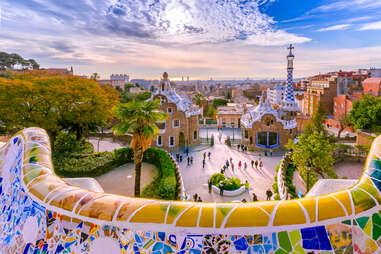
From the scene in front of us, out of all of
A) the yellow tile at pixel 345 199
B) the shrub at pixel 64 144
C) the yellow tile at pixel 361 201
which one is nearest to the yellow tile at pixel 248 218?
the yellow tile at pixel 345 199

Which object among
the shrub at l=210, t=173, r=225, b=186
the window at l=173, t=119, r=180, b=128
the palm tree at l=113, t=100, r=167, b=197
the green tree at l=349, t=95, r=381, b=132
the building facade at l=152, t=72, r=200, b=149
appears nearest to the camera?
the palm tree at l=113, t=100, r=167, b=197

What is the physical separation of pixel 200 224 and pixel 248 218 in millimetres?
764

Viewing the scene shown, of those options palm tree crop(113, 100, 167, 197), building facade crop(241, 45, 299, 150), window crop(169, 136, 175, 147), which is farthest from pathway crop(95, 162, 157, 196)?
building facade crop(241, 45, 299, 150)

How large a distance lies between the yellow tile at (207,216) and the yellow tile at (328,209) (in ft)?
5.67

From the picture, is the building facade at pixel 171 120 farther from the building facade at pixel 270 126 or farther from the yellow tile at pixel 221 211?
the yellow tile at pixel 221 211

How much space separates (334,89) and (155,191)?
5320 centimetres

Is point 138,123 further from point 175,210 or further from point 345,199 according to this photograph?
point 345,199

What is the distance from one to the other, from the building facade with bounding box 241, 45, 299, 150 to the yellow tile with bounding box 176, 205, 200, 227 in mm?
30992

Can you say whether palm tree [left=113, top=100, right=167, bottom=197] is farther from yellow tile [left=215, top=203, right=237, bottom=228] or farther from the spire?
the spire

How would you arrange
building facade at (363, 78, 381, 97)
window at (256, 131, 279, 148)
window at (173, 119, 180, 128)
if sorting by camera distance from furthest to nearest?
building facade at (363, 78, 381, 97), window at (173, 119, 180, 128), window at (256, 131, 279, 148)

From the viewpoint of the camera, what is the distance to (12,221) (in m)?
5.21

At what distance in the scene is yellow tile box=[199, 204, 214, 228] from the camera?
391cm

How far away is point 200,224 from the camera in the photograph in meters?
3.90

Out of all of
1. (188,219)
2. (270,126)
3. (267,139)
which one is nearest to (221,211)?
(188,219)
